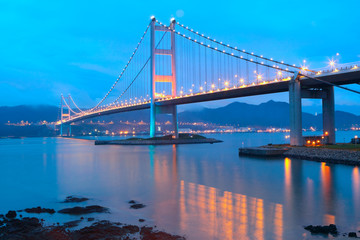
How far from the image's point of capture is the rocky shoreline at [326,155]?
18.1 metres

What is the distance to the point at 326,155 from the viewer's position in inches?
783

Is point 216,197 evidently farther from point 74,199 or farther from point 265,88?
point 265,88

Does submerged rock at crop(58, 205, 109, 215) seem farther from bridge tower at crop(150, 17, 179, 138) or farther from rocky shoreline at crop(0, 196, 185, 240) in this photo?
bridge tower at crop(150, 17, 179, 138)

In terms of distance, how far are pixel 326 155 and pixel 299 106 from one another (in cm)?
506

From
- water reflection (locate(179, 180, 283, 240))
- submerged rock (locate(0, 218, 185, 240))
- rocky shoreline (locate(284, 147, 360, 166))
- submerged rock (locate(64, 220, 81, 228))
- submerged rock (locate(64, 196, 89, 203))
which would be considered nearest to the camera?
submerged rock (locate(0, 218, 185, 240))

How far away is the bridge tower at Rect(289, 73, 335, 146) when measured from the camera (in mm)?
23844

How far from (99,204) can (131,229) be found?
3.13 meters

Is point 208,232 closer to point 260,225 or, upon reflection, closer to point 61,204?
point 260,225

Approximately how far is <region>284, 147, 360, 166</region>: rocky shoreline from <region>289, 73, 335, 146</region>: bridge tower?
1450 millimetres

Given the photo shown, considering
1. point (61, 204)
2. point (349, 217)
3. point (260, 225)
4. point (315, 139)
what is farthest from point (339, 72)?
point (61, 204)

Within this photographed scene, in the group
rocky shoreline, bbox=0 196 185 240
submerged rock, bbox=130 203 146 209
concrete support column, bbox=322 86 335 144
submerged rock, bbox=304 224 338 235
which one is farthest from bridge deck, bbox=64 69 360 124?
rocky shoreline, bbox=0 196 185 240

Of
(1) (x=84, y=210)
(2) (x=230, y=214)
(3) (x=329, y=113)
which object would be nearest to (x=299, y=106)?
(3) (x=329, y=113)

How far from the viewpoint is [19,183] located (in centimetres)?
1422

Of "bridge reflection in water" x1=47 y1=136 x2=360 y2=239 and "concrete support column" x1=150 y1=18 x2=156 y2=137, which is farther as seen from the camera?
"concrete support column" x1=150 y1=18 x2=156 y2=137
